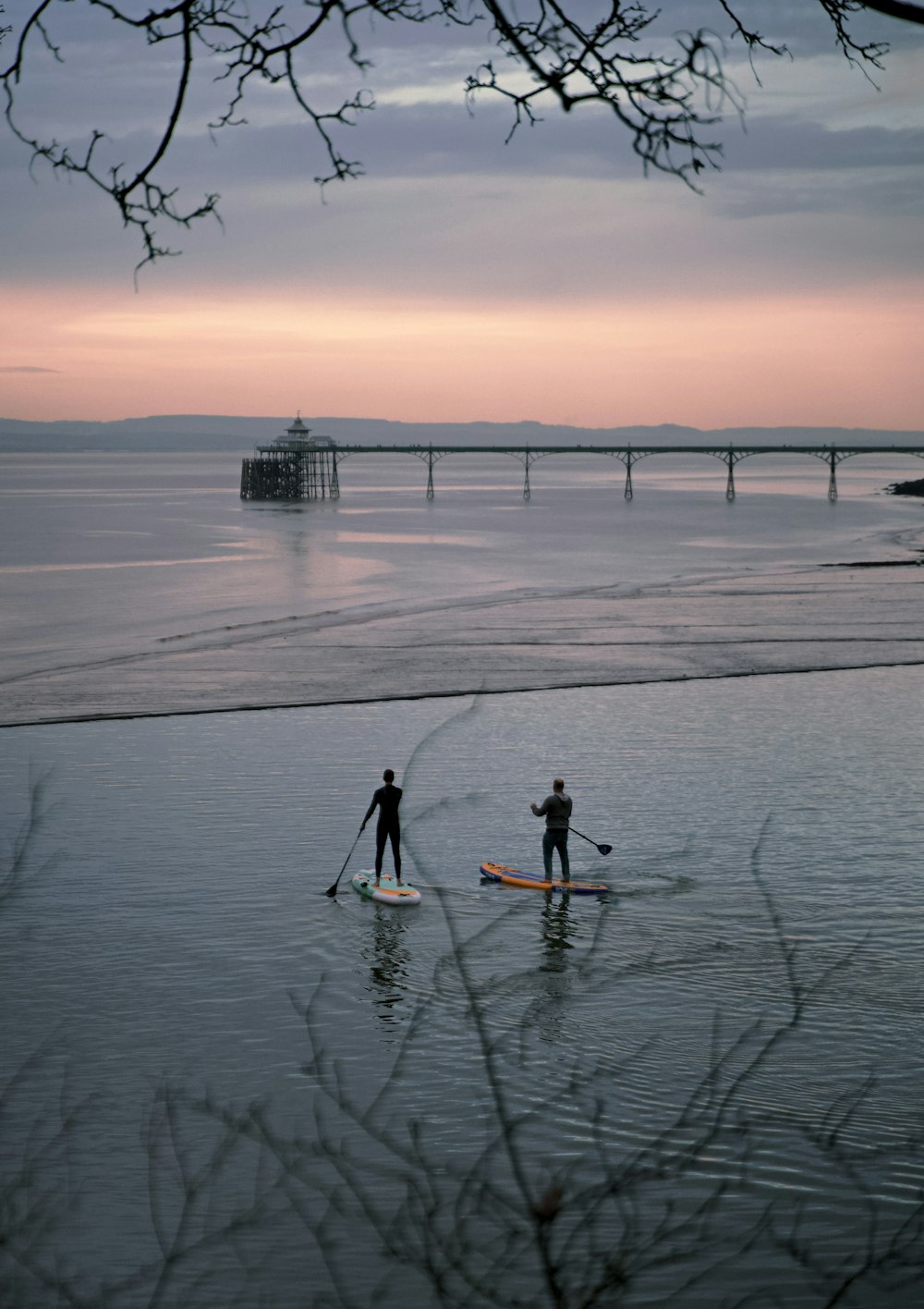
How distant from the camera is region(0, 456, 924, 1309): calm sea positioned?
945cm

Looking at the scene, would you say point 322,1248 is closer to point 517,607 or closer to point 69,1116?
point 69,1116

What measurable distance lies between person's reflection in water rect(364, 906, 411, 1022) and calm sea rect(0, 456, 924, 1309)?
67 millimetres

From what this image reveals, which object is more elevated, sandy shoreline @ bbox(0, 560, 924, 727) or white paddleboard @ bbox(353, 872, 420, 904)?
sandy shoreline @ bbox(0, 560, 924, 727)

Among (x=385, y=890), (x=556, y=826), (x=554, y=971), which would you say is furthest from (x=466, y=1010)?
(x=556, y=826)

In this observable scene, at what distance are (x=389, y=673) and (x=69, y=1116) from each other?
85.5 feet

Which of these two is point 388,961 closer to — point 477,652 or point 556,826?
point 556,826

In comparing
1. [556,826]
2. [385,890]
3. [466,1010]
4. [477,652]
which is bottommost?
[466,1010]

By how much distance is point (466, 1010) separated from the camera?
13.6m

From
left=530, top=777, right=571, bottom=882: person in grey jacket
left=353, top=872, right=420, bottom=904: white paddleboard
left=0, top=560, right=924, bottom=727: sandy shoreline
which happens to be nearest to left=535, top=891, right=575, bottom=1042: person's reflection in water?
left=530, top=777, right=571, bottom=882: person in grey jacket

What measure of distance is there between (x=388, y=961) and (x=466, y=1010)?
56.1 inches

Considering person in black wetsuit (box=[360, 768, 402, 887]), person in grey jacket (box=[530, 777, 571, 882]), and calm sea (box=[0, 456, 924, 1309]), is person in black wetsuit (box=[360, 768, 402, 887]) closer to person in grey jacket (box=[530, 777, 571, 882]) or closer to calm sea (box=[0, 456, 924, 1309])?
calm sea (box=[0, 456, 924, 1309])

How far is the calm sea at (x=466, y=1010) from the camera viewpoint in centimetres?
945

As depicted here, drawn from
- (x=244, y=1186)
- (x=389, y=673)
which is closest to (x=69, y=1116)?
(x=244, y=1186)

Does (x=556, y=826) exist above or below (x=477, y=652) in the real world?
above
